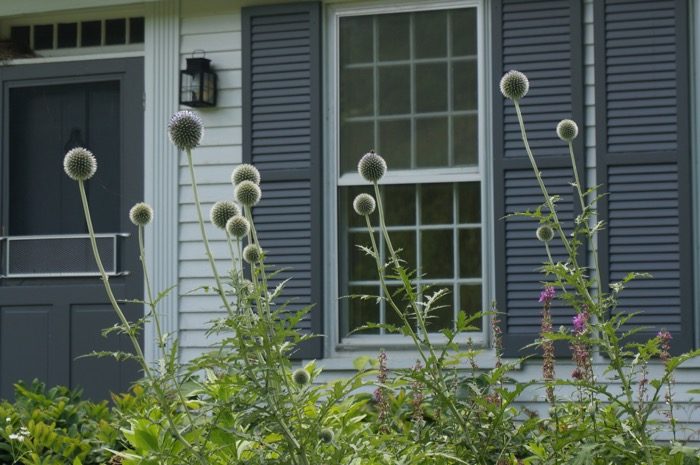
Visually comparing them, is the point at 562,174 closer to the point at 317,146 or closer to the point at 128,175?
the point at 317,146

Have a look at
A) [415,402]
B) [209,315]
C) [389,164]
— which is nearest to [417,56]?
[389,164]

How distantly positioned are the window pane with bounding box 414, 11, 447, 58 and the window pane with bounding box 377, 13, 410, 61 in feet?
0.20

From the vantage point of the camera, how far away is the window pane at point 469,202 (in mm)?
6680

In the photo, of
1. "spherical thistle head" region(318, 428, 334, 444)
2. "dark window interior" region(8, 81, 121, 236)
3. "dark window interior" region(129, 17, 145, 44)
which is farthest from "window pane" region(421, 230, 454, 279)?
"spherical thistle head" region(318, 428, 334, 444)

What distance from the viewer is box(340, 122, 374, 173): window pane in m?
6.91

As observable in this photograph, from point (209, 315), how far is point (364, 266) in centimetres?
96

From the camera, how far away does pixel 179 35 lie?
24.1 ft

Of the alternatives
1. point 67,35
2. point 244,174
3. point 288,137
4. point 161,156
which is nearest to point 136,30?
point 67,35

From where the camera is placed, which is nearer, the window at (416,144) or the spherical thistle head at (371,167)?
the spherical thistle head at (371,167)

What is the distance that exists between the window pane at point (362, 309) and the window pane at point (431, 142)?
2.50 ft

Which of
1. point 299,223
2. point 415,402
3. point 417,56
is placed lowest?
point 415,402

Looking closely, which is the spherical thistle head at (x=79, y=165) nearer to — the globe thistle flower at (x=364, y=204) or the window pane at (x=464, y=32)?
the globe thistle flower at (x=364, y=204)

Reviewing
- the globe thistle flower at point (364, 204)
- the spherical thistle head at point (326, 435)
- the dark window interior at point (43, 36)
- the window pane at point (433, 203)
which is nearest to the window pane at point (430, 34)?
the window pane at point (433, 203)

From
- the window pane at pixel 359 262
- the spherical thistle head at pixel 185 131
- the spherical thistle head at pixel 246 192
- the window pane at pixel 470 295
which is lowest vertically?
the window pane at pixel 470 295
